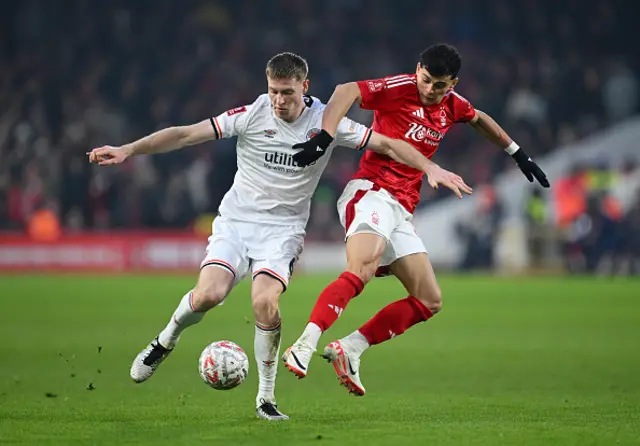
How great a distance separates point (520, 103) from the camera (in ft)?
80.7

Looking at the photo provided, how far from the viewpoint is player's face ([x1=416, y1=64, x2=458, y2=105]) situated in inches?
300

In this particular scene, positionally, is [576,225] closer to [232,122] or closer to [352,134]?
[352,134]

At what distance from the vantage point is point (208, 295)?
7062 millimetres

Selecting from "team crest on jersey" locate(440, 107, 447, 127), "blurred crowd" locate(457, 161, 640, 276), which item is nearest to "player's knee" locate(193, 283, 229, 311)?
"team crest on jersey" locate(440, 107, 447, 127)

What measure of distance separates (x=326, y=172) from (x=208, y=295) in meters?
17.1

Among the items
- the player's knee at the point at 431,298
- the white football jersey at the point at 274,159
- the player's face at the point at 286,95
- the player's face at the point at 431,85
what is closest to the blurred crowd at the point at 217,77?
the player's face at the point at 431,85

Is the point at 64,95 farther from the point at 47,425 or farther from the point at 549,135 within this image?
the point at 47,425

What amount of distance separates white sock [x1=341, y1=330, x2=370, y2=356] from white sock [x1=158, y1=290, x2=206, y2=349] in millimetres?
980

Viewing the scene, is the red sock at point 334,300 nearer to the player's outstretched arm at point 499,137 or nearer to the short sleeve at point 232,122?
the short sleeve at point 232,122

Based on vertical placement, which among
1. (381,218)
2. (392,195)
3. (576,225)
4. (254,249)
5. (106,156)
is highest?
(106,156)

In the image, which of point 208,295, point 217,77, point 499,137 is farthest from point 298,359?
point 217,77

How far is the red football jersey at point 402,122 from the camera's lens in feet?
25.7

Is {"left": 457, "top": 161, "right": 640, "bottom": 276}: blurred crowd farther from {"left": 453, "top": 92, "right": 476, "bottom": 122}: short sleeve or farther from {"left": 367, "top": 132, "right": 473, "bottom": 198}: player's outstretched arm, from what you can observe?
{"left": 367, "top": 132, "right": 473, "bottom": 198}: player's outstretched arm

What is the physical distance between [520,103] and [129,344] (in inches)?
581
